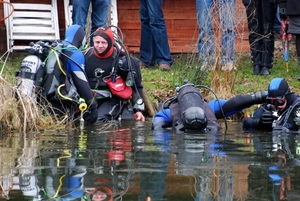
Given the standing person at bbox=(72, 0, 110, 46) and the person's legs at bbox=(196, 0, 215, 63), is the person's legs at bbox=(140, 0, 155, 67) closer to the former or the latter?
the standing person at bbox=(72, 0, 110, 46)

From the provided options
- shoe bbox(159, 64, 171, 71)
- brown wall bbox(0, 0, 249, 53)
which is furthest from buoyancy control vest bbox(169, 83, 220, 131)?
brown wall bbox(0, 0, 249, 53)

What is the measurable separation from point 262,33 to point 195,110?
14.3ft

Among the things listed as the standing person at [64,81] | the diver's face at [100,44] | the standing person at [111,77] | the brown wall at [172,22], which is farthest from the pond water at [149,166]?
the brown wall at [172,22]

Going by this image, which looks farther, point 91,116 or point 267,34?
point 267,34

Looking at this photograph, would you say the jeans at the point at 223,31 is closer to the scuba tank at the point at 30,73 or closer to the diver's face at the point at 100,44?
the diver's face at the point at 100,44

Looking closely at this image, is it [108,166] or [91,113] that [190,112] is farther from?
[108,166]

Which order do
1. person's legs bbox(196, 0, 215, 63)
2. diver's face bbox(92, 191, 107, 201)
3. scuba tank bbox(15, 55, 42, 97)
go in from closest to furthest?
diver's face bbox(92, 191, 107, 201)
scuba tank bbox(15, 55, 42, 97)
person's legs bbox(196, 0, 215, 63)

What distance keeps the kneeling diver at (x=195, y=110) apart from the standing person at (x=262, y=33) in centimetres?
299

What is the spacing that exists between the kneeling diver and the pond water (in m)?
0.22

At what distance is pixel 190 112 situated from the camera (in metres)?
9.69

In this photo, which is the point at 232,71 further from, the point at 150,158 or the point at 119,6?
the point at 150,158

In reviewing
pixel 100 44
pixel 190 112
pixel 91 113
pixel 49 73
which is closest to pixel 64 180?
pixel 190 112

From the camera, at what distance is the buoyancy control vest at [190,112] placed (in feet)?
31.7

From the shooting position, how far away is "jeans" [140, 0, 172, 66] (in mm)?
13484
